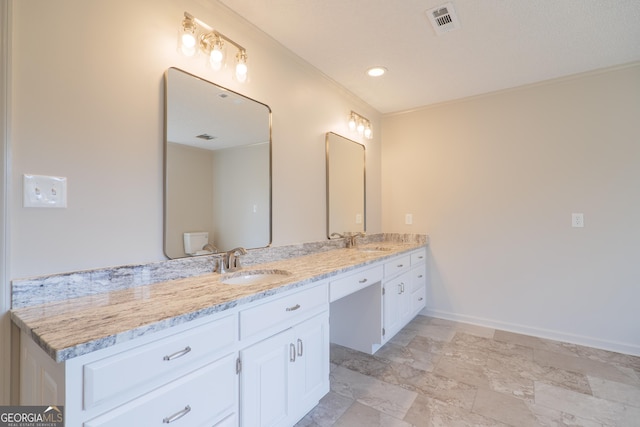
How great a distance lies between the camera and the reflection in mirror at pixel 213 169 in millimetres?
1522

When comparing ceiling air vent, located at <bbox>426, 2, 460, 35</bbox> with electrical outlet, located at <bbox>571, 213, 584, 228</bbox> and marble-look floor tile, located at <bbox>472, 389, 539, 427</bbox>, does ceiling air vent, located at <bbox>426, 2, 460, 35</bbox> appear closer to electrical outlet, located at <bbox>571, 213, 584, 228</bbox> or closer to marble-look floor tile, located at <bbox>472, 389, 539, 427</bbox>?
electrical outlet, located at <bbox>571, 213, 584, 228</bbox>

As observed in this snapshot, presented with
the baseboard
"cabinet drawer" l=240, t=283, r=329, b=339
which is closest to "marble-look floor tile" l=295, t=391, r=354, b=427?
"cabinet drawer" l=240, t=283, r=329, b=339

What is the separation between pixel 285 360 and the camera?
145 cm

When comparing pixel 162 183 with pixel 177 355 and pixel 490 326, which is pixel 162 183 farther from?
pixel 490 326

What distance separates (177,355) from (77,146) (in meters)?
0.94

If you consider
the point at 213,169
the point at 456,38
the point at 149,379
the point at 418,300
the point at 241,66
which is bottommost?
the point at 418,300

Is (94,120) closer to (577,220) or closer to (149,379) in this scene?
(149,379)

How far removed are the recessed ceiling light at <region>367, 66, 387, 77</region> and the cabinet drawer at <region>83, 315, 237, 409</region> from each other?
7.50 feet

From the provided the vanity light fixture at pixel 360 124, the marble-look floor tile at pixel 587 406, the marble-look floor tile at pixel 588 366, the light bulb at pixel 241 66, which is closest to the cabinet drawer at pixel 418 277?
the marble-look floor tile at pixel 588 366

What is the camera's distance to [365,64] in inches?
96.3

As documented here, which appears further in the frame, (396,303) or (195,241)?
(396,303)

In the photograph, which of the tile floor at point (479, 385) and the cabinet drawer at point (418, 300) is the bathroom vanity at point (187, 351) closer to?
the tile floor at point (479, 385)

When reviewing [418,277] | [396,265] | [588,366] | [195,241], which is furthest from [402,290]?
Result: [195,241]

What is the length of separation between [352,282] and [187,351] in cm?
118
